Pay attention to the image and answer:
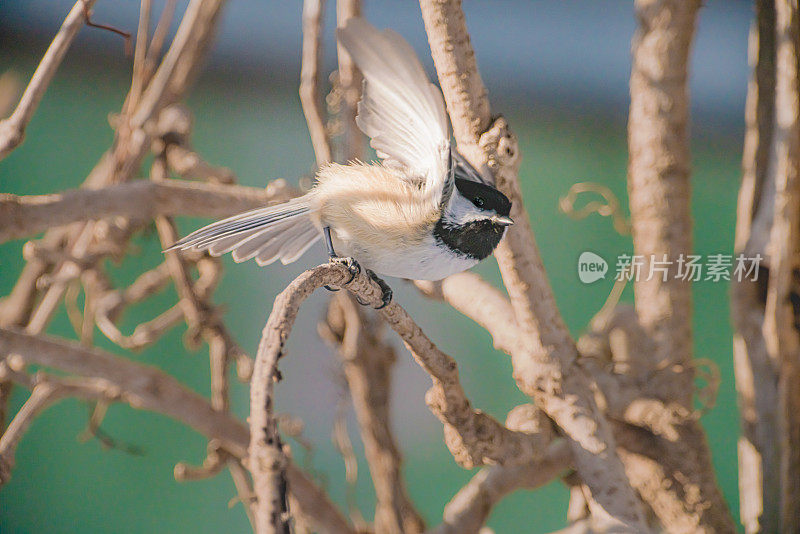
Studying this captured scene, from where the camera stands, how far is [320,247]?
116 cm

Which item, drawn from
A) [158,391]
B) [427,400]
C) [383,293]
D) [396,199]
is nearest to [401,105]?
[396,199]

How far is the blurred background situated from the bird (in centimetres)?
60

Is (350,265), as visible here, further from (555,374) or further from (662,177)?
(662,177)

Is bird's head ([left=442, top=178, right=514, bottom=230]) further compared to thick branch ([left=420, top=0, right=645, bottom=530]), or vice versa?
thick branch ([left=420, top=0, right=645, bottom=530])

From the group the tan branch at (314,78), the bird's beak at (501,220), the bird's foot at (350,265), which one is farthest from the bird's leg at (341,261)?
the tan branch at (314,78)

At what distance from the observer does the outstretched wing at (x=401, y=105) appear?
1.54 feet

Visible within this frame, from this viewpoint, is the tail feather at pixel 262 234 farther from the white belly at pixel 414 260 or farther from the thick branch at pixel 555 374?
the thick branch at pixel 555 374

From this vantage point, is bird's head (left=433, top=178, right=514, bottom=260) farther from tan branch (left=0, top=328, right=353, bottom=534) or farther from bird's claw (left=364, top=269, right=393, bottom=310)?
tan branch (left=0, top=328, right=353, bottom=534)

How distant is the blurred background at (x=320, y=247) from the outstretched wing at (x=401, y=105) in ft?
2.12

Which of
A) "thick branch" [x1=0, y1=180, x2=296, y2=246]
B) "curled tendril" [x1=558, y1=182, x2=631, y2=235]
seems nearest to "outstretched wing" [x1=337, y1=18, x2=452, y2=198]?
"thick branch" [x1=0, y1=180, x2=296, y2=246]

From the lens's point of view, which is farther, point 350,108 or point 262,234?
point 350,108

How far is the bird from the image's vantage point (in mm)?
481

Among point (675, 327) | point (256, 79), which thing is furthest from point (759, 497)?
point (256, 79)

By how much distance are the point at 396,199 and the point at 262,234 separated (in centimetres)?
15
